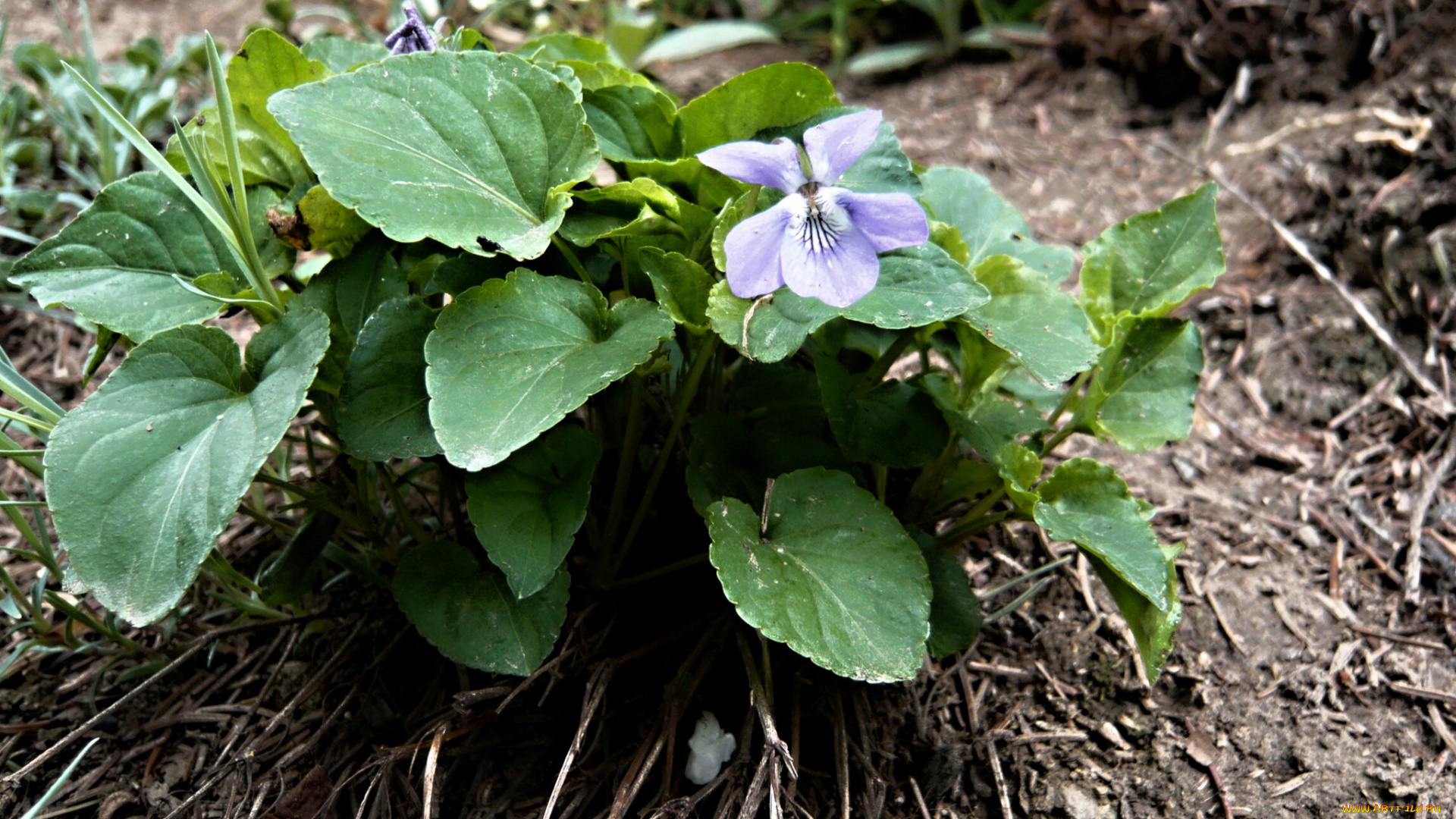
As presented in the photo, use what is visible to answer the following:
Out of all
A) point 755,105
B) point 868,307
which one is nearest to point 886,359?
point 868,307

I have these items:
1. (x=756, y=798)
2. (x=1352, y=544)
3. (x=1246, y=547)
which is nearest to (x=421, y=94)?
(x=756, y=798)

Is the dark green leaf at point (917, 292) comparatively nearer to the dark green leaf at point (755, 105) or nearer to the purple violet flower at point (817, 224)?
the purple violet flower at point (817, 224)

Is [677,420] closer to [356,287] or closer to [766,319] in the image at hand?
[766,319]

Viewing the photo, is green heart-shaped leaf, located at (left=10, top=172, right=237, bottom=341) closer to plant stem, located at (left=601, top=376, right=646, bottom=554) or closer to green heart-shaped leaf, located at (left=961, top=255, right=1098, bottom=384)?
plant stem, located at (left=601, top=376, right=646, bottom=554)

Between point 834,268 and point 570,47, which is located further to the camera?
point 570,47

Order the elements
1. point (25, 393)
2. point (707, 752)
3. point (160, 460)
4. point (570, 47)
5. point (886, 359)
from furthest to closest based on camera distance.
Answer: point (570, 47)
point (886, 359)
point (707, 752)
point (25, 393)
point (160, 460)

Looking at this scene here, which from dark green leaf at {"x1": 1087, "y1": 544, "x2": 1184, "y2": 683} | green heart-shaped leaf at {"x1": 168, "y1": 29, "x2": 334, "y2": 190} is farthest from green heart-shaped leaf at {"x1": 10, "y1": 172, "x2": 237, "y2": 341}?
dark green leaf at {"x1": 1087, "y1": 544, "x2": 1184, "y2": 683}

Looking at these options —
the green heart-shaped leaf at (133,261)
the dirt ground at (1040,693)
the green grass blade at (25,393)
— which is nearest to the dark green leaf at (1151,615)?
the dirt ground at (1040,693)
